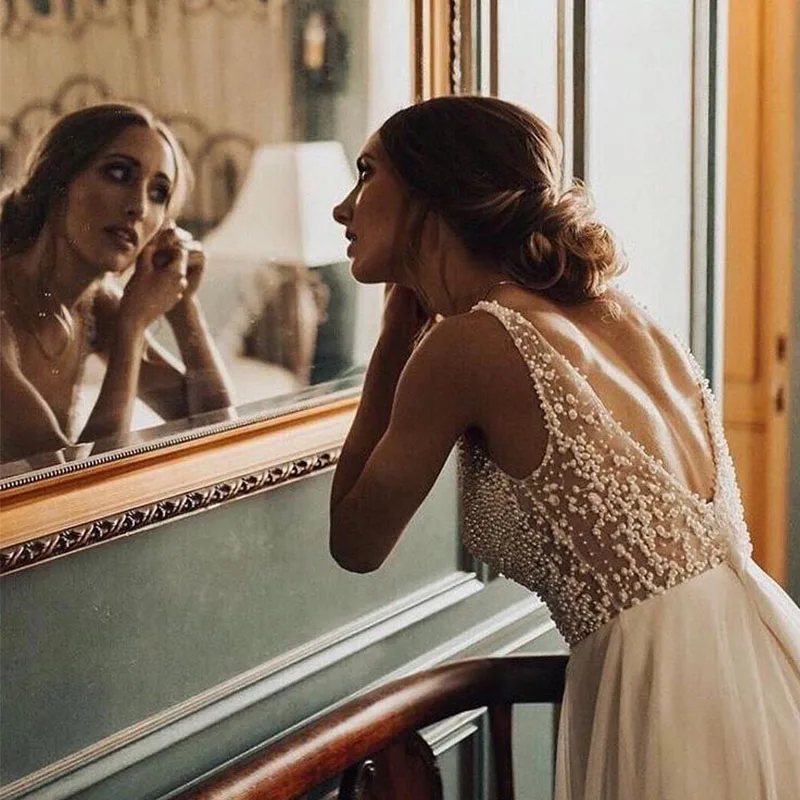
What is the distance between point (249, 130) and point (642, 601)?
0.71 m

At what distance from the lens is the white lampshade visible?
1.63 meters

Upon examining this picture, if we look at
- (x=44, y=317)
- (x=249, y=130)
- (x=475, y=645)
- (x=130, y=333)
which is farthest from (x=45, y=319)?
(x=475, y=645)

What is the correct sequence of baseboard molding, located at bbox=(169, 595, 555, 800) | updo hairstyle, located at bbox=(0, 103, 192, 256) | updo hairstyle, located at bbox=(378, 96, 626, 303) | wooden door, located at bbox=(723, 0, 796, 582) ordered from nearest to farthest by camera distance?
updo hairstyle, located at bbox=(0, 103, 192, 256), updo hairstyle, located at bbox=(378, 96, 626, 303), baseboard molding, located at bbox=(169, 595, 555, 800), wooden door, located at bbox=(723, 0, 796, 582)

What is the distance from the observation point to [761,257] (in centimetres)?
365

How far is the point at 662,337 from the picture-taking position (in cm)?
168

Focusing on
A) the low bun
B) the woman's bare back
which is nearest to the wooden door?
the woman's bare back

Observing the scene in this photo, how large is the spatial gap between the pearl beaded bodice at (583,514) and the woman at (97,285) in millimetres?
336

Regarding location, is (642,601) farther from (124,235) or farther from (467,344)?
(124,235)

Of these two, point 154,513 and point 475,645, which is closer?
point 154,513

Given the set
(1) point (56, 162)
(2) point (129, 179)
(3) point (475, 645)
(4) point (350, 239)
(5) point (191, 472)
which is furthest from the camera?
(3) point (475, 645)

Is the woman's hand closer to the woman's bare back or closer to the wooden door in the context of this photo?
the woman's bare back

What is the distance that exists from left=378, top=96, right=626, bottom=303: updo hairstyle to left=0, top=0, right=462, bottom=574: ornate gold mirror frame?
327 millimetres

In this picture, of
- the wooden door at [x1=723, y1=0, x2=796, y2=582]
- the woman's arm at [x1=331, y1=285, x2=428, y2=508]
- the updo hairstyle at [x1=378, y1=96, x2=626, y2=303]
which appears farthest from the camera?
the wooden door at [x1=723, y1=0, x2=796, y2=582]

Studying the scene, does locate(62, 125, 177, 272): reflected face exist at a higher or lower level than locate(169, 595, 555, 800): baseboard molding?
higher
